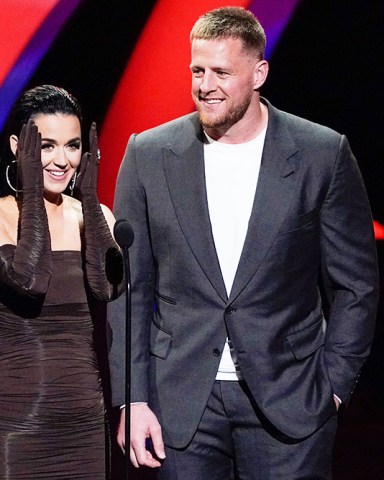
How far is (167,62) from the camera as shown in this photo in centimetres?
341

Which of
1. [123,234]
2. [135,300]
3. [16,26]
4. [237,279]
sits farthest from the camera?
[16,26]

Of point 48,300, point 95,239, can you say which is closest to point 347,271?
point 95,239

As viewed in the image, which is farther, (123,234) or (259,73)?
(259,73)

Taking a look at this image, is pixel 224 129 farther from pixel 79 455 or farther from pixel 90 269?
pixel 79 455

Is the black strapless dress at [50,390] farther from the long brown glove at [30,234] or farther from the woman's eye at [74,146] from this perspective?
the woman's eye at [74,146]

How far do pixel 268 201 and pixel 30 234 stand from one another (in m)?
0.59

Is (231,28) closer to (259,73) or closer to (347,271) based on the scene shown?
(259,73)

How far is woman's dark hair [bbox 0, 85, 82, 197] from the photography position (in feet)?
7.67

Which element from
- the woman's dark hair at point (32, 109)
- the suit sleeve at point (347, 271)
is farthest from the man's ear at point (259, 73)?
the woman's dark hair at point (32, 109)

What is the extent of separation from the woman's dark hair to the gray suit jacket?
0.20 m

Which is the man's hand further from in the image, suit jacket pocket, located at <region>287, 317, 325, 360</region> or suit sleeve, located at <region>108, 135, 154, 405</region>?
suit jacket pocket, located at <region>287, 317, 325, 360</region>

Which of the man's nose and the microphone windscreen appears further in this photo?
the man's nose

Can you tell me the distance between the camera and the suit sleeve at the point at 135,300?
232 cm

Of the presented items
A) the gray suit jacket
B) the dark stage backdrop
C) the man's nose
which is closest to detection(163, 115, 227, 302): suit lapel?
the gray suit jacket
